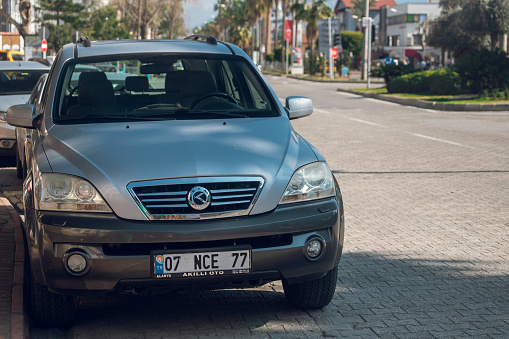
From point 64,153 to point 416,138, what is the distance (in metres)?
11.8

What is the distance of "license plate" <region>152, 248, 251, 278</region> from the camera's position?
3.93 metres

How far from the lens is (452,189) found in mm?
9391

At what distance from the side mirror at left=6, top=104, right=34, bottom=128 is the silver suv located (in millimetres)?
403

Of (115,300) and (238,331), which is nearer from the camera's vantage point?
(238,331)

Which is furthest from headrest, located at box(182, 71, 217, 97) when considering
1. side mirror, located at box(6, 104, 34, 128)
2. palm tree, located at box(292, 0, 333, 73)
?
palm tree, located at box(292, 0, 333, 73)

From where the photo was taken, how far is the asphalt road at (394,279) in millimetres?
4383

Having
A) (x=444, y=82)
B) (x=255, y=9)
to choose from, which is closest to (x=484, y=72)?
(x=444, y=82)

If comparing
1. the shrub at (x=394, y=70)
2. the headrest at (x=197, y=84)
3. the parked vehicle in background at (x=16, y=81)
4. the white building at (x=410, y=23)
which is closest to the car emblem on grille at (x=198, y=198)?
the headrest at (x=197, y=84)

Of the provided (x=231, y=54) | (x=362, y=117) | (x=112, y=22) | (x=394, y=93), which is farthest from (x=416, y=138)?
(x=112, y=22)

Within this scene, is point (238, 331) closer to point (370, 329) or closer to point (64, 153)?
point (370, 329)

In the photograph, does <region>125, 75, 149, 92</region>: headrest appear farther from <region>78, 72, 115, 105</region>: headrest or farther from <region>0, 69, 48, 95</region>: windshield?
<region>0, 69, 48, 95</region>: windshield

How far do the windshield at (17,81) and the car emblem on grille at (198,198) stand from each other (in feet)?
28.4

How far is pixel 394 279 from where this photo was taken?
544 centimetres

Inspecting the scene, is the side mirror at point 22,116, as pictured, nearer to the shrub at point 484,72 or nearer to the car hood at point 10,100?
the car hood at point 10,100
